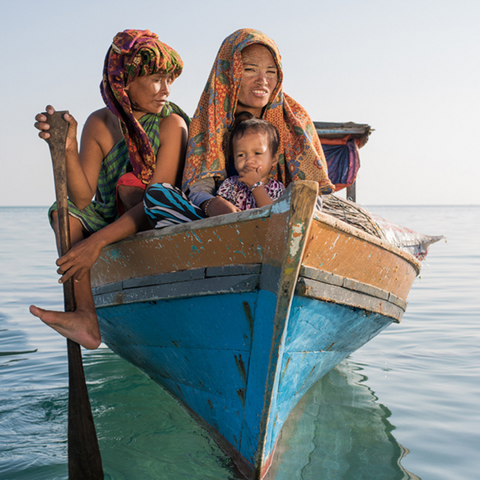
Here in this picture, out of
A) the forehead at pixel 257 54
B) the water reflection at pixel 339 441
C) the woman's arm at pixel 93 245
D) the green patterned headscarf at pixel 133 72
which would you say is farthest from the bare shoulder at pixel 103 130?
the water reflection at pixel 339 441

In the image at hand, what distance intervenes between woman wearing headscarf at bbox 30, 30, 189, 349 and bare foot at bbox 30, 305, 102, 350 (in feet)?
0.10

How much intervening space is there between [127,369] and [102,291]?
1.50 meters

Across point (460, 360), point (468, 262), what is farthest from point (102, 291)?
point (468, 262)

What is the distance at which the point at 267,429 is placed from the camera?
2.04 meters

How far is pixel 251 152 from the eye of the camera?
2.62 m

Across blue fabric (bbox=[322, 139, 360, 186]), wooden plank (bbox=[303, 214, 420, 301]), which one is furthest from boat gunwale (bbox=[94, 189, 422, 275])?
blue fabric (bbox=[322, 139, 360, 186])

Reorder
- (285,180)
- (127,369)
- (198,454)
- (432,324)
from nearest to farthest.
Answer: (198,454), (285,180), (127,369), (432,324)

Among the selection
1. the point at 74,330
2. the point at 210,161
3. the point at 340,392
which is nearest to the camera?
the point at 74,330

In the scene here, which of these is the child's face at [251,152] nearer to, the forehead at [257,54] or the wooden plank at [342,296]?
the forehead at [257,54]

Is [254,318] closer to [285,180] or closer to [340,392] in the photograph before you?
[285,180]

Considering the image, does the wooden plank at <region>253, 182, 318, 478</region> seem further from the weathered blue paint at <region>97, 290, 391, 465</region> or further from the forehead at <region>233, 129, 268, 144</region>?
the forehead at <region>233, 129, 268, 144</region>

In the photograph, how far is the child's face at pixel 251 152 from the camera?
260cm

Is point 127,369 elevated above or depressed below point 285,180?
below

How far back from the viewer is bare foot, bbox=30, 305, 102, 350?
2.20 meters
